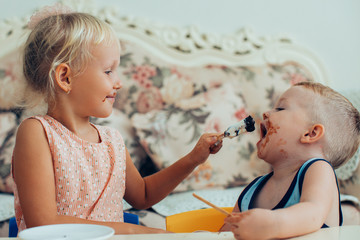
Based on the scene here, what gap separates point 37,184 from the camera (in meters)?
0.86

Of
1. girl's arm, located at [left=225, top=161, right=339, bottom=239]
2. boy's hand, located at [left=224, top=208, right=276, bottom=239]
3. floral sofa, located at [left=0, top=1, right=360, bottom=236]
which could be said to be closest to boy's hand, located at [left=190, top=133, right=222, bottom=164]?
girl's arm, located at [left=225, top=161, right=339, bottom=239]

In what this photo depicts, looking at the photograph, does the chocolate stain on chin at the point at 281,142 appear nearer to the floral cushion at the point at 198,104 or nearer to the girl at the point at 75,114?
the girl at the point at 75,114

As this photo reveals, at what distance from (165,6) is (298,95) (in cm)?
152

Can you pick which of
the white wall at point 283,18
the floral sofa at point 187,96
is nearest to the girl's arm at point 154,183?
the floral sofa at point 187,96

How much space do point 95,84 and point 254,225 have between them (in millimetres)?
556

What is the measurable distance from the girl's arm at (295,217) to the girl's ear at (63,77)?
548 mm

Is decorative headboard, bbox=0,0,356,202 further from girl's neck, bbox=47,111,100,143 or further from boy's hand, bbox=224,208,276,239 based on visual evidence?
boy's hand, bbox=224,208,276,239

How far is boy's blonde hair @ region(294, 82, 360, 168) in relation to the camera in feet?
3.16

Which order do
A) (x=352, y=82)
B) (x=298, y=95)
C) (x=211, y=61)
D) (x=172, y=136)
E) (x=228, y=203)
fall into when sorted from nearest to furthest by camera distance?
(x=298, y=95) → (x=228, y=203) → (x=172, y=136) → (x=211, y=61) → (x=352, y=82)

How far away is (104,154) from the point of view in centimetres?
107

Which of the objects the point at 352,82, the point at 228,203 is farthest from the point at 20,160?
the point at 352,82

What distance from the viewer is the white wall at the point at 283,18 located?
7.72ft

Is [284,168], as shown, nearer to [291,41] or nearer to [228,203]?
[228,203]

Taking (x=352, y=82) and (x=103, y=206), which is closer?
(x=103, y=206)
